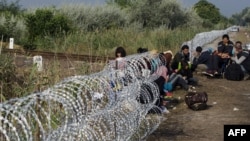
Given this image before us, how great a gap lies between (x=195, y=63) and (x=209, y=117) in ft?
19.4

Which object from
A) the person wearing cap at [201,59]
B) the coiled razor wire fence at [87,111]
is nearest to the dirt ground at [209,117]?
the coiled razor wire fence at [87,111]

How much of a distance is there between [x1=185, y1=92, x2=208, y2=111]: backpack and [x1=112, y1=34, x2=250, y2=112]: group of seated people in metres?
0.66

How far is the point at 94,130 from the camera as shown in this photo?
5.80 metres

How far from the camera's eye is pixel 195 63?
1527 cm

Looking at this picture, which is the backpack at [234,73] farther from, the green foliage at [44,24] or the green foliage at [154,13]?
the green foliage at [154,13]

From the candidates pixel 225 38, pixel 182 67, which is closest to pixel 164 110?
pixel 182 67

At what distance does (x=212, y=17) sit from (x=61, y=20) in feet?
164

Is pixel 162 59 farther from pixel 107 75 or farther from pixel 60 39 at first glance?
pixel 60 39

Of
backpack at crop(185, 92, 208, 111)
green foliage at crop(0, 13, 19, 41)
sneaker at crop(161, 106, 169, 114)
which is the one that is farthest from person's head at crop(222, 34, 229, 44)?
green foliage at crop(0, 13, 19, 41)

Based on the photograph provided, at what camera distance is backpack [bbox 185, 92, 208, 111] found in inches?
395

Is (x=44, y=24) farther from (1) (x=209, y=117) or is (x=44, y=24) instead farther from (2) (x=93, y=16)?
(1) (x=209, y=117)

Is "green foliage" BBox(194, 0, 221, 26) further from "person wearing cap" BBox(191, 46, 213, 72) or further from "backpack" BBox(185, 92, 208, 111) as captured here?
"backpack" BBox(185, 92, 208, 111)

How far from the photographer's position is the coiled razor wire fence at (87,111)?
4.02m

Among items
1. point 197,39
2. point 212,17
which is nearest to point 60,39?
point 197,39
